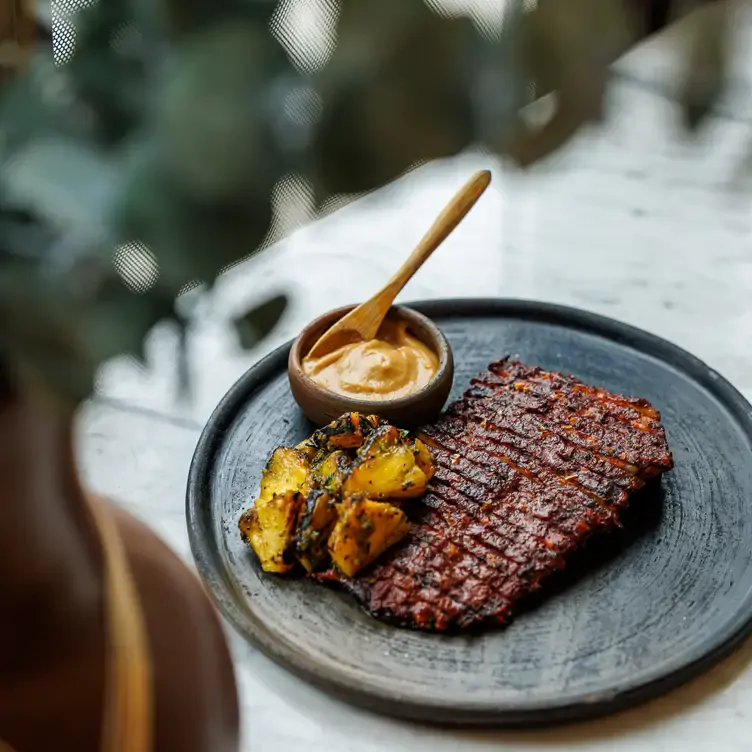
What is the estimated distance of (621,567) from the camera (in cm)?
117

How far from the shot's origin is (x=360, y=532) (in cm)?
111

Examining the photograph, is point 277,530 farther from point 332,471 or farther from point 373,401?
point 373,401

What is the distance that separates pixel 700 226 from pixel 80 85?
178cm

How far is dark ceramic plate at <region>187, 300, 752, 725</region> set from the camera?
3.41ft

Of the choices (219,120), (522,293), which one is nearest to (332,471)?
(522,293)

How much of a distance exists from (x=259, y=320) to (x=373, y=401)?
0.95 m

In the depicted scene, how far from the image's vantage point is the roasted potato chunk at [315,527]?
3.68 feet

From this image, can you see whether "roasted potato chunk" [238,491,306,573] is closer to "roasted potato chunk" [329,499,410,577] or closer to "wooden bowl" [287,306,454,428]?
"roasted potato chunk" [329,499,410,577]

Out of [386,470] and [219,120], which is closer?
[219,120]

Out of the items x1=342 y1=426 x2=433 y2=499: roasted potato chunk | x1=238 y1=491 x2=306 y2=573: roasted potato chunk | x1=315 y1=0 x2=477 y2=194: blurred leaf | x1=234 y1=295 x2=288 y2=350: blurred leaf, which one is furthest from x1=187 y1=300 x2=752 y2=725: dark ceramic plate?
x1=315 y1=0 x2=477 y2=194: blurred leaf

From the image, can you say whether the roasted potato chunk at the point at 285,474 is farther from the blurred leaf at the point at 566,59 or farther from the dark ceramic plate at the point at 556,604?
the blurred leaf at the point at 566,59

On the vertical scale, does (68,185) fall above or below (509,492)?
above

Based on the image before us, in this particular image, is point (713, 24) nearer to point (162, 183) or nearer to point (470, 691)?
point (162, 183)

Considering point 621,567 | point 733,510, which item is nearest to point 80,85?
point 621,567
